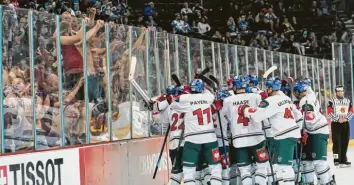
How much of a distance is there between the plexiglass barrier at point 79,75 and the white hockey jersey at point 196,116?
2.70 ft

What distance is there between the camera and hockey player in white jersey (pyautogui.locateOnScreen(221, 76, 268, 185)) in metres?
8.62

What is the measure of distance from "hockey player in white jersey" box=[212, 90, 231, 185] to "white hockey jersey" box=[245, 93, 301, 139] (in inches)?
21.4

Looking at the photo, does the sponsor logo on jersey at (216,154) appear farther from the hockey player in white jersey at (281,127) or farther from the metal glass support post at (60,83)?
the metal glass support post at (60,83)

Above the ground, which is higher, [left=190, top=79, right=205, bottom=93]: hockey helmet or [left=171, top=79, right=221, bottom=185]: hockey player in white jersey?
[left=190, top=79, right=205, bottom=93]: hockey helmet

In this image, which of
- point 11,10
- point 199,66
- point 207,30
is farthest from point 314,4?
point 11,10

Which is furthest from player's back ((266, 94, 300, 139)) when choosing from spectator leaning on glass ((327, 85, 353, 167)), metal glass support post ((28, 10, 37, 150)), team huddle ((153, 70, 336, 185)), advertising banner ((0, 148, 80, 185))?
spectator leaning on glass ((327, 85, 353, 167))

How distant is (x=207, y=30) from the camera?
65.0ft

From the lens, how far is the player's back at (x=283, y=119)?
8.27 meters

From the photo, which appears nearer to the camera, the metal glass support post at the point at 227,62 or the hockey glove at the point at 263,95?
the hockey glove at the point at 263,95

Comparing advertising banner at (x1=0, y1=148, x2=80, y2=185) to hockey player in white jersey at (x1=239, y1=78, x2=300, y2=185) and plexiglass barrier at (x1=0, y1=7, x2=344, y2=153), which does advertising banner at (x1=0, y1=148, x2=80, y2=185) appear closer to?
plexiglass barrier at (x1=0, y1=7, x2=344, y2=153)

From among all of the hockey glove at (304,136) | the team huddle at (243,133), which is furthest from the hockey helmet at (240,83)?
the hockey glove at (304,136)

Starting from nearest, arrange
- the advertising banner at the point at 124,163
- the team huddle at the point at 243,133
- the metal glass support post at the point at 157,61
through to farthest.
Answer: the advertising banner at the point at 124,163, the team huddle at the point at 243,133, the metal glass support post at the point at 157,61

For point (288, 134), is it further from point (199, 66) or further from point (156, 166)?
point (199, 66)

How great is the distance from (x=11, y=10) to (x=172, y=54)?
398cm
